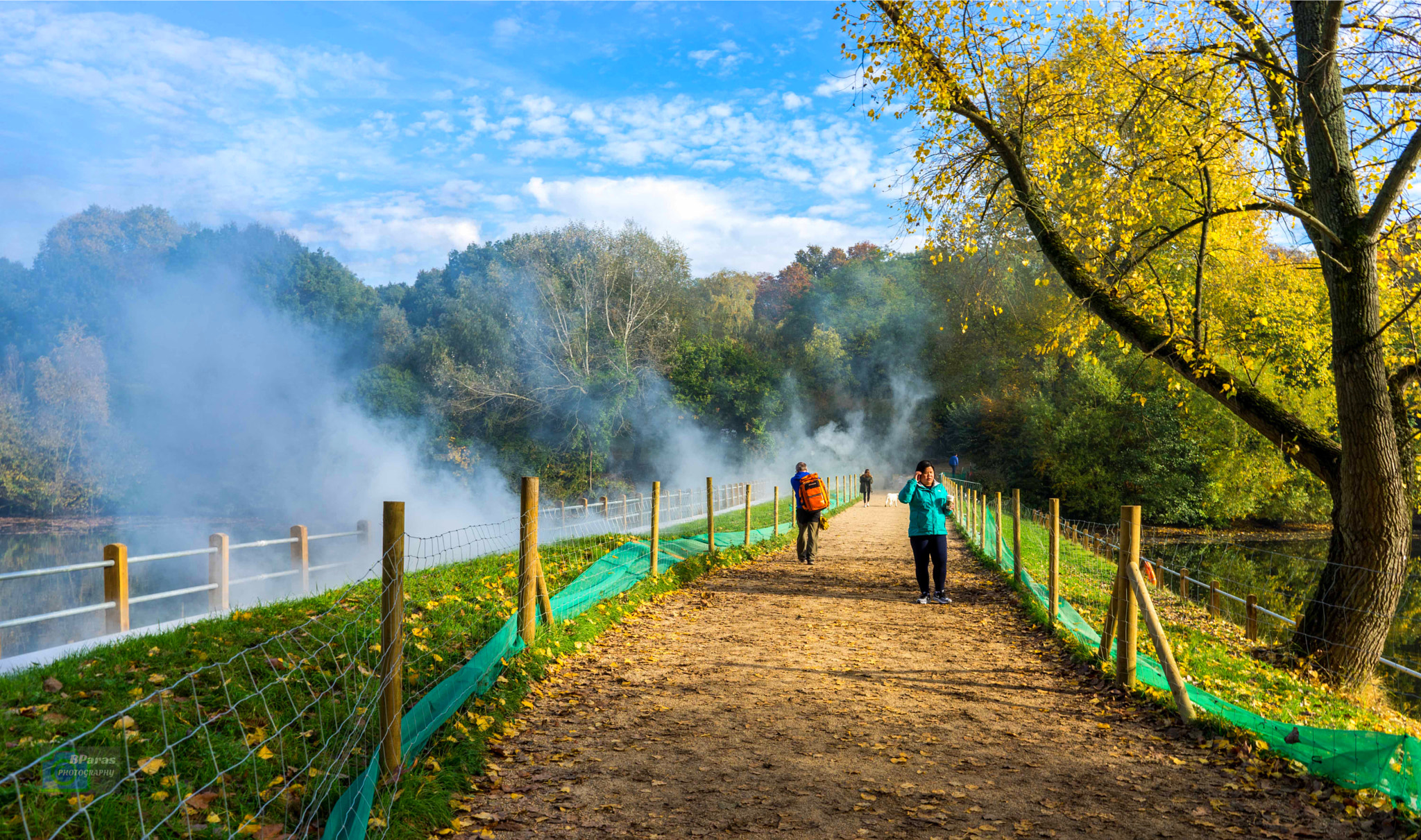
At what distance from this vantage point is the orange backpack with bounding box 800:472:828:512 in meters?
14.0

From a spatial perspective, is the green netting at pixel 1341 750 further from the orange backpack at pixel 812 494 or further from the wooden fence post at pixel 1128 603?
the orange backpack at pixel 812 494

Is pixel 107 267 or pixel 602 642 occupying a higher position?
pixel 107 267

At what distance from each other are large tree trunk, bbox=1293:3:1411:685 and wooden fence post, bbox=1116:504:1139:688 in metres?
3.80

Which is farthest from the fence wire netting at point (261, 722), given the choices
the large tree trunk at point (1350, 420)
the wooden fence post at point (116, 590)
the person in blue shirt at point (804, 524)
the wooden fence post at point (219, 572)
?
the large tree trunk at point (1350, 420)

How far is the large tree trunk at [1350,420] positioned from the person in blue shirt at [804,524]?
6.83m

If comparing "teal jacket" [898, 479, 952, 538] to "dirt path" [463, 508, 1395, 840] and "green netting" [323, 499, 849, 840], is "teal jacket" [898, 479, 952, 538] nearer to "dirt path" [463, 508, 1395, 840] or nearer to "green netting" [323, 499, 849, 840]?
"dirt path" [463, 508, 1395, 840]

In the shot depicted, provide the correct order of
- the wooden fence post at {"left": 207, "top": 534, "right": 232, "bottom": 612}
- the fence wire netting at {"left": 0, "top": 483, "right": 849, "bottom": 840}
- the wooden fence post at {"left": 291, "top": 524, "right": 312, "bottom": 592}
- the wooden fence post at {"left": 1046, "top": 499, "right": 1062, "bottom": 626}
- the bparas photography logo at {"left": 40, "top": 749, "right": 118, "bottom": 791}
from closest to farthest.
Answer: the fence wire netting at {"left": 0, "top": 483, "right": 849, "bottom": 840}, the bparas photography logo at {"left": 40, "top": 749, "right": 118, "bottom": 791}, the wooden fence post at {"left": 1046, "top": 499, "right": 1062, "bottom": 626}, the wooden fence post at {"left": 207, "top": 534, "right": 232, "bottom": 612}, the wooden fence post at {"left": 291, "top": 524, "right": 312, "bottom": 592}

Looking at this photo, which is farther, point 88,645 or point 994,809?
A: point 88,645

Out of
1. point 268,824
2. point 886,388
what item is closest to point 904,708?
point 268,824

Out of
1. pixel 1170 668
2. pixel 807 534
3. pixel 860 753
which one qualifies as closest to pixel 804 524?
pixel 807 534

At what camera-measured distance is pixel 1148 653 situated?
752 centimetres

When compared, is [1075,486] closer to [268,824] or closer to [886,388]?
[886,388]

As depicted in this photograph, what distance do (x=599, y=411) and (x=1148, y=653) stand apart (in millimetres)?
34568

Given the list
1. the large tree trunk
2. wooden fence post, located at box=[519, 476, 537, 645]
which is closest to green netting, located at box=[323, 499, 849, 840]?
wooden fence post, located at box=[519, 476, 537, 645]
